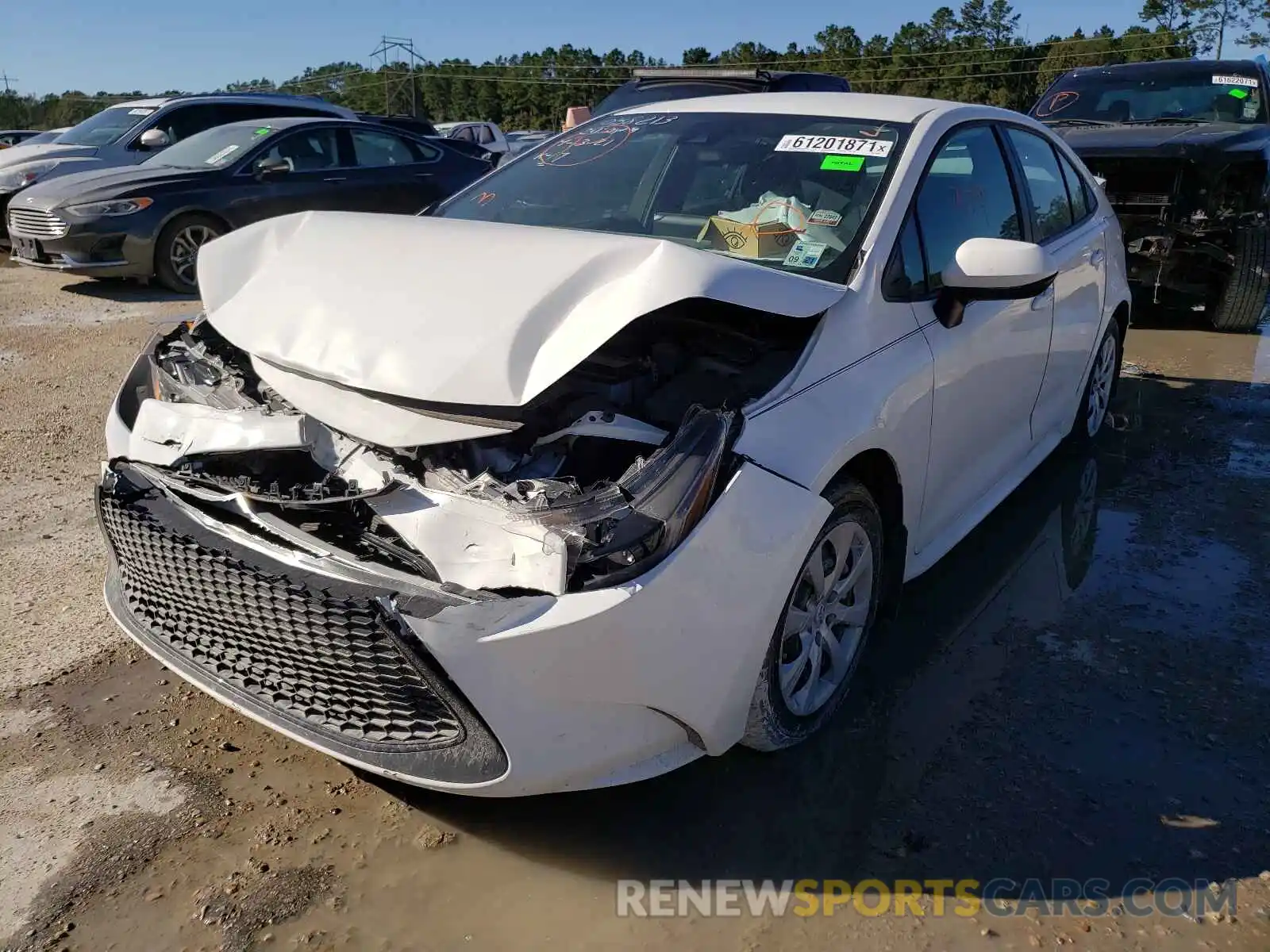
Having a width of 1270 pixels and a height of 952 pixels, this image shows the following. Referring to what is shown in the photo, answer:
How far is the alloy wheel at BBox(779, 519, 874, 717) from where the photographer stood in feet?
8.84

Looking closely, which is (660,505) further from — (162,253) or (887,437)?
(162,253)

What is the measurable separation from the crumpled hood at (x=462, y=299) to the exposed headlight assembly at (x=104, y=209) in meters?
6.61

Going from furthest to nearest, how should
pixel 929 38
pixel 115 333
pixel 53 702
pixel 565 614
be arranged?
pixel 929 38 → pixel 115 333 → pixel 53 702 → pixel 565 614

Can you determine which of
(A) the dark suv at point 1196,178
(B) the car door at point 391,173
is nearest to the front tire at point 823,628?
(A) the dark suv at point 1196,178

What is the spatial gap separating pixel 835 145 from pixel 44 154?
1111 cm

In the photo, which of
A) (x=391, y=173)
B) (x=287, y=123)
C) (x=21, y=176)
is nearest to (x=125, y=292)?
(x=287, y=123)

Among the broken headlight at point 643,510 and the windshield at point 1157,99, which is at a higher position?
the windshield at point 1157,99

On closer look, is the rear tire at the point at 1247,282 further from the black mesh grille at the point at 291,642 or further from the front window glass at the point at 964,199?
the black mesh grille at the point at 291,642

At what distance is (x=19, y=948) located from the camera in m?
2.18

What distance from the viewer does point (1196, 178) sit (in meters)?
7.40

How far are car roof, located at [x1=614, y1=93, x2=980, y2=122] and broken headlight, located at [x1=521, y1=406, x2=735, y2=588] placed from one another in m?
1.72

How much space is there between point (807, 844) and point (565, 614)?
3.15 ft

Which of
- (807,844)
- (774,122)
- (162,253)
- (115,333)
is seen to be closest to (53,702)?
(807,844)

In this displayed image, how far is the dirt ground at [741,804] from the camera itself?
228 centimetres
